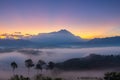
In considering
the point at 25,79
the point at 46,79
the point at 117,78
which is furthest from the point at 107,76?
the point at 25,79

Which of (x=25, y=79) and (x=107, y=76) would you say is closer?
(x=107, y=76)

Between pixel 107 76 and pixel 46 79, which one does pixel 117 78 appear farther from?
pixel 46 79

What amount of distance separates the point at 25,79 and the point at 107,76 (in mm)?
35043

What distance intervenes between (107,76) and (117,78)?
4.28 m

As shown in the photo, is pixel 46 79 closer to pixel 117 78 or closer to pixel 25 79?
pixel 25 79

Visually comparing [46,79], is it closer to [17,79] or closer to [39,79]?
[39,79]

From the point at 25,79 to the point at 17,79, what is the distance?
3909 mm

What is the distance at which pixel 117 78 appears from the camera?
408ft

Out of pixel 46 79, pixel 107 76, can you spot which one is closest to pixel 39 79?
pixel 46 79

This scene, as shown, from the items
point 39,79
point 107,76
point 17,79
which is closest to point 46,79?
point 39,79

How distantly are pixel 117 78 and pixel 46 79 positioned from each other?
2693 centimetres

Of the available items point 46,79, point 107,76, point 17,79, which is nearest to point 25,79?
point 17,79

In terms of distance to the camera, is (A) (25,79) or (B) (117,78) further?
(A) (25,79)

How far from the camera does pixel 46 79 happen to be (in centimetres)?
13125
